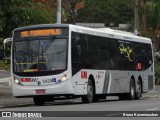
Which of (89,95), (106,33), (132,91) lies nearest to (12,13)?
(106,33)

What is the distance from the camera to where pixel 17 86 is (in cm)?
2527

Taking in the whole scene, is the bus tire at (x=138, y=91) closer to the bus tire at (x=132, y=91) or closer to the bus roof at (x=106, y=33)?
the bus tire at (x=132, y=91)

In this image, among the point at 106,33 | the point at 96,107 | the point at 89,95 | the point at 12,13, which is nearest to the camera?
the point at 96,107

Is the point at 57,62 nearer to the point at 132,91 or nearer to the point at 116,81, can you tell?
the point at 116,81

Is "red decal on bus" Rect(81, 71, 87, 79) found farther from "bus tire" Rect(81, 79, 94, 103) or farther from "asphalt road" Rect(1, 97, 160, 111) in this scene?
"asphalt road" Rect(1, 97, 160, 111)

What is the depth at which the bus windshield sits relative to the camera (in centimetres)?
2477

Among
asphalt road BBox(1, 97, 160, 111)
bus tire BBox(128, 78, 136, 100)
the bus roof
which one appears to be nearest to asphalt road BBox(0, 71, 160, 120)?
asphalt road BBox(1, 97, 160, 111)

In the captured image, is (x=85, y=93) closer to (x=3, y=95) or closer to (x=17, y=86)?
(x=17, y=86)

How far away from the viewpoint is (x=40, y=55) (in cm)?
2492

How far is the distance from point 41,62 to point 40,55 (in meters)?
0.28

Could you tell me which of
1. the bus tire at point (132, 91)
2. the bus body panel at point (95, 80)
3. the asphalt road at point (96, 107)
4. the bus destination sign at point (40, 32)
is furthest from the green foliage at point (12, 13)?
the bus tire at point (132, 91)

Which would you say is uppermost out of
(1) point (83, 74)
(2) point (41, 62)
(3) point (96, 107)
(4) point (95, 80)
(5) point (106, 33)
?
(5) point (106, 33)

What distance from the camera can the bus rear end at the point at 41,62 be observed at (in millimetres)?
24656

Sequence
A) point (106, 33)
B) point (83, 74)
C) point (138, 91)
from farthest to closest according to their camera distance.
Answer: point (138, 91)
point (106, 33)
point (83, 74)
